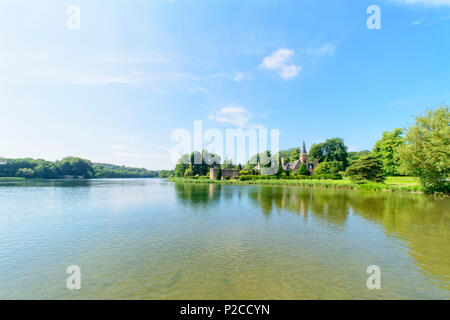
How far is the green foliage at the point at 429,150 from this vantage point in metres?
22.7

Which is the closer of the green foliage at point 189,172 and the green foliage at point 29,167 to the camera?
the green foliage at point 189,172

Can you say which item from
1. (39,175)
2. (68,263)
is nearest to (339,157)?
(68,263)

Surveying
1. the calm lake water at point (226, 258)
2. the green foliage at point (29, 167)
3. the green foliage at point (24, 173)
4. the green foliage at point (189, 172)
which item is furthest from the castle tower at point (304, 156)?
the green foliage at point (24, 173)

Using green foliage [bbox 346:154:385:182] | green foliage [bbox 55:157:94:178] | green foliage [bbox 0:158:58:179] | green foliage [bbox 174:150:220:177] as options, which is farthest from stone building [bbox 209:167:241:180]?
green foliage [bbox 55:157:94:178]

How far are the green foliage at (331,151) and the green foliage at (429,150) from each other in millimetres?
51808

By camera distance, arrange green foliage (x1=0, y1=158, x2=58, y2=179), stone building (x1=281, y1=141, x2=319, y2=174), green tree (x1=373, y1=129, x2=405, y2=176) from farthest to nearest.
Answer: green foliage (x1=0, y1=158, x2=58, y2=179) → stone building (x1=281, y1=141, x2=319, y2=174) → green tree (x1=373, y1=129, x2=405, y2=176)

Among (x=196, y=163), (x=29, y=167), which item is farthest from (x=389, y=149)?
(x=29, y=167)

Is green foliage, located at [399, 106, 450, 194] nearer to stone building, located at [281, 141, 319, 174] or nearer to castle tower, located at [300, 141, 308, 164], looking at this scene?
stone building, located at [281, 141, 319, 174]

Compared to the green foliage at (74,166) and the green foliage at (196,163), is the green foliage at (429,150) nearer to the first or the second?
the green foliage at (196,163)

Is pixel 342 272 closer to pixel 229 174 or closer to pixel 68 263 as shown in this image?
pixel 68 263

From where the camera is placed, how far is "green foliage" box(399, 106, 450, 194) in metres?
22.7

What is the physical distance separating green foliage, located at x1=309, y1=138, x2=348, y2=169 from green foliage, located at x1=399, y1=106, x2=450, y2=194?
170 feet
